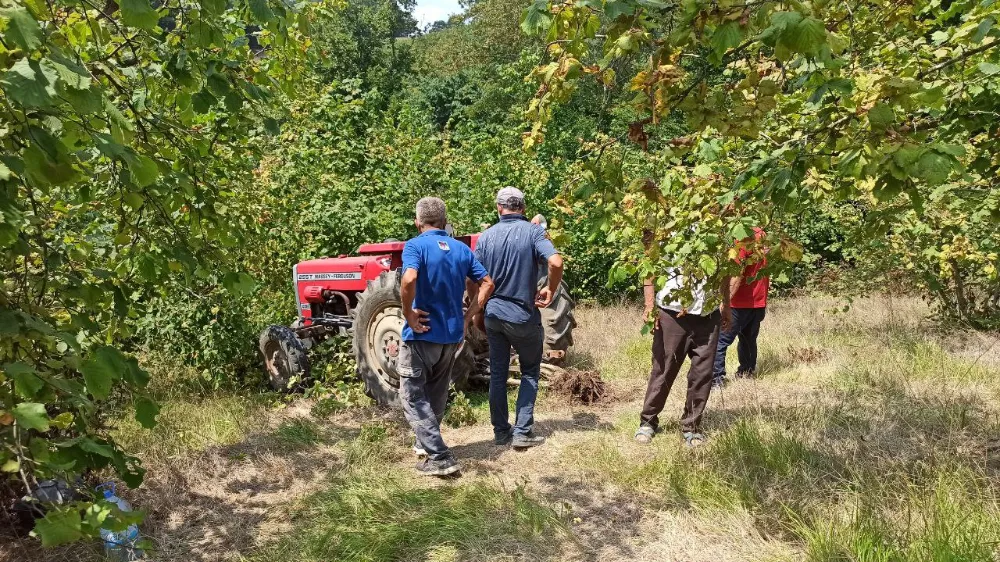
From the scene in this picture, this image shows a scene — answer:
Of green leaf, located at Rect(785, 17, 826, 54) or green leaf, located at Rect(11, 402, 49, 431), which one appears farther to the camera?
green leaf, located at Rect(785, 17, 826, 54)

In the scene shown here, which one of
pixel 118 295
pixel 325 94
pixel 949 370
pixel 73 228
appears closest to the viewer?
pixel 118 295

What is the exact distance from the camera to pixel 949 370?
5.51m

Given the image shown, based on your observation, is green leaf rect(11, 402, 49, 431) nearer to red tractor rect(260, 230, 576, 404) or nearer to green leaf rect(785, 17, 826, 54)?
green leaf rect(785, 17, 826, 54)

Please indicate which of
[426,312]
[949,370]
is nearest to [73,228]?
[426,312]

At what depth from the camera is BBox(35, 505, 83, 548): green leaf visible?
1491 millimetres

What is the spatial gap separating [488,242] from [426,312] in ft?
2.47

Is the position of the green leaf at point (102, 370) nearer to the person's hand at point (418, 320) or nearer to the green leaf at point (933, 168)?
the green leaf at point (933, 168)

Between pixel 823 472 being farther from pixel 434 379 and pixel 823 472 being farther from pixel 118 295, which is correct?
pixel 118 295

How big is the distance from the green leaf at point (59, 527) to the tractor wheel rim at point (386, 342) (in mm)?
3909

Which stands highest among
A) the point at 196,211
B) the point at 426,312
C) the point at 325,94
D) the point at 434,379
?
the point at 325,94

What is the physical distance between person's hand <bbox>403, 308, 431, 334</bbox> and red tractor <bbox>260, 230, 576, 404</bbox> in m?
1.04

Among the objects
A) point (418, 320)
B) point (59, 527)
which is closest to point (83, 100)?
point (59, 527)

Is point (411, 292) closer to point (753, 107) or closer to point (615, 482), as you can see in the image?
point (615, 482)

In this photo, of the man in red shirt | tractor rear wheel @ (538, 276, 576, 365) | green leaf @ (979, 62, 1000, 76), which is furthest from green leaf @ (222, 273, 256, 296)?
tractor rear wheel @ (538, 276, 576, 365)
